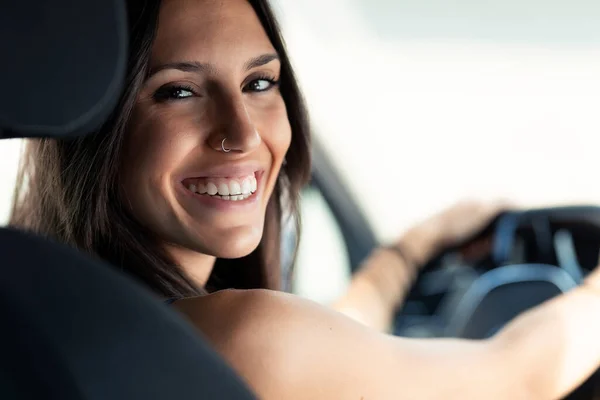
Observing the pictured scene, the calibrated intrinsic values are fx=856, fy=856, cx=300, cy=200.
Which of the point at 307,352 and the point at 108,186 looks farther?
the point at 108,186

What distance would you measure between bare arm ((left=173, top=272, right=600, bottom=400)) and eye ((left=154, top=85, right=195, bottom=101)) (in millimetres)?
421

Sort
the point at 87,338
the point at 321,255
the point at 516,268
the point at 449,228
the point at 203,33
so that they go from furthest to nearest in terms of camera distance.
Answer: the point at 321,255 < the point at 449,228 < the point at 516,268 < the point at 203,33 < the point at 87,338

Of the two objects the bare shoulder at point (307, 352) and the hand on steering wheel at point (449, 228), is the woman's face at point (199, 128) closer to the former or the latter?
the bare shoulder at point (307, 352)

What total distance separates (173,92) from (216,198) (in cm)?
20

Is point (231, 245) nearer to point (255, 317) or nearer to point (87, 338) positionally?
point (255, 317)

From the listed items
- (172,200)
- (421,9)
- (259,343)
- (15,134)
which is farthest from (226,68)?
(421,9)

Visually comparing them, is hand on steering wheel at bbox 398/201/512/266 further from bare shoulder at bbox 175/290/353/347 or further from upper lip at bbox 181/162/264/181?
bare shoulder at bbox 175/290/353/347

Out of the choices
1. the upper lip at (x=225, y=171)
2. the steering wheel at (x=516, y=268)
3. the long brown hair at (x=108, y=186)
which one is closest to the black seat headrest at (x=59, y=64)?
the long brown hair at (x=108, y=186)

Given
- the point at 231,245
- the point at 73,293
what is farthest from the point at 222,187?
the point at 73,293

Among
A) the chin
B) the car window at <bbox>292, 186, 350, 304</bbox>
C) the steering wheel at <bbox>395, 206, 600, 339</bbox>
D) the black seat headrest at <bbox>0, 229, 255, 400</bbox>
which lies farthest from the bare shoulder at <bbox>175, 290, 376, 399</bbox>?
the car window at <bbox>292, 186, 350, 304</bbox>

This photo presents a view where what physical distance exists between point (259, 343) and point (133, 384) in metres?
0.31

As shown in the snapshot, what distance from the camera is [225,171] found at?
153 cm

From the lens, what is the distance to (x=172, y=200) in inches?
58.4

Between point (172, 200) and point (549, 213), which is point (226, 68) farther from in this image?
point (549, 213)
